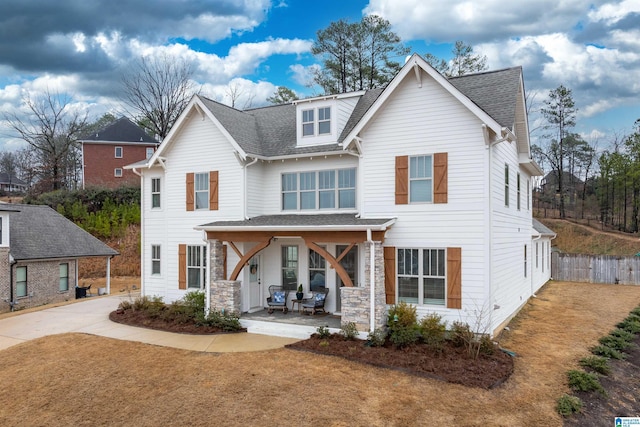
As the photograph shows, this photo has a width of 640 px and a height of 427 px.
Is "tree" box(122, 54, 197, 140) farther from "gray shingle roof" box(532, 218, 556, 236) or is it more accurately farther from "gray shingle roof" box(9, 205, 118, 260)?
"gray shingle roof" box(532, 218, 556, 236)

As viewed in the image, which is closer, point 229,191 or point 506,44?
point 229,191

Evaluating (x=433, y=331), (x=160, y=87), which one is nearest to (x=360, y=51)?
(x=160, y=87)

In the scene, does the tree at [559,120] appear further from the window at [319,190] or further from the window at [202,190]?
the window at [202,190]

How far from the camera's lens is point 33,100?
3941 cm

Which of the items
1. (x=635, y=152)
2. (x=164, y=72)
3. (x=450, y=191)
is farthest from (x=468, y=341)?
(x=635, y=152)

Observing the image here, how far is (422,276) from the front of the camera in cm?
1160

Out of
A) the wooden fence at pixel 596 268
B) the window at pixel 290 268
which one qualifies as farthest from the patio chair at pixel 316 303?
the wooden fence at pixel 596 268

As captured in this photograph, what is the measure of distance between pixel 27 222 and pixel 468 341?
22627 mm

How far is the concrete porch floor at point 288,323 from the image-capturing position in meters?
11.9

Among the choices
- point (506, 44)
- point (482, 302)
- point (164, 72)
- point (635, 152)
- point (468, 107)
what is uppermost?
point (164, 72)

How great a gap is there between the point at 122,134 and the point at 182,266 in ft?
101

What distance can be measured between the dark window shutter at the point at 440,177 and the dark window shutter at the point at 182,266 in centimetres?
953

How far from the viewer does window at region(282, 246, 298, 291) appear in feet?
47.2

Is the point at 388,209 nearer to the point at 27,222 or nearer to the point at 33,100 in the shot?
the point at 27,222
